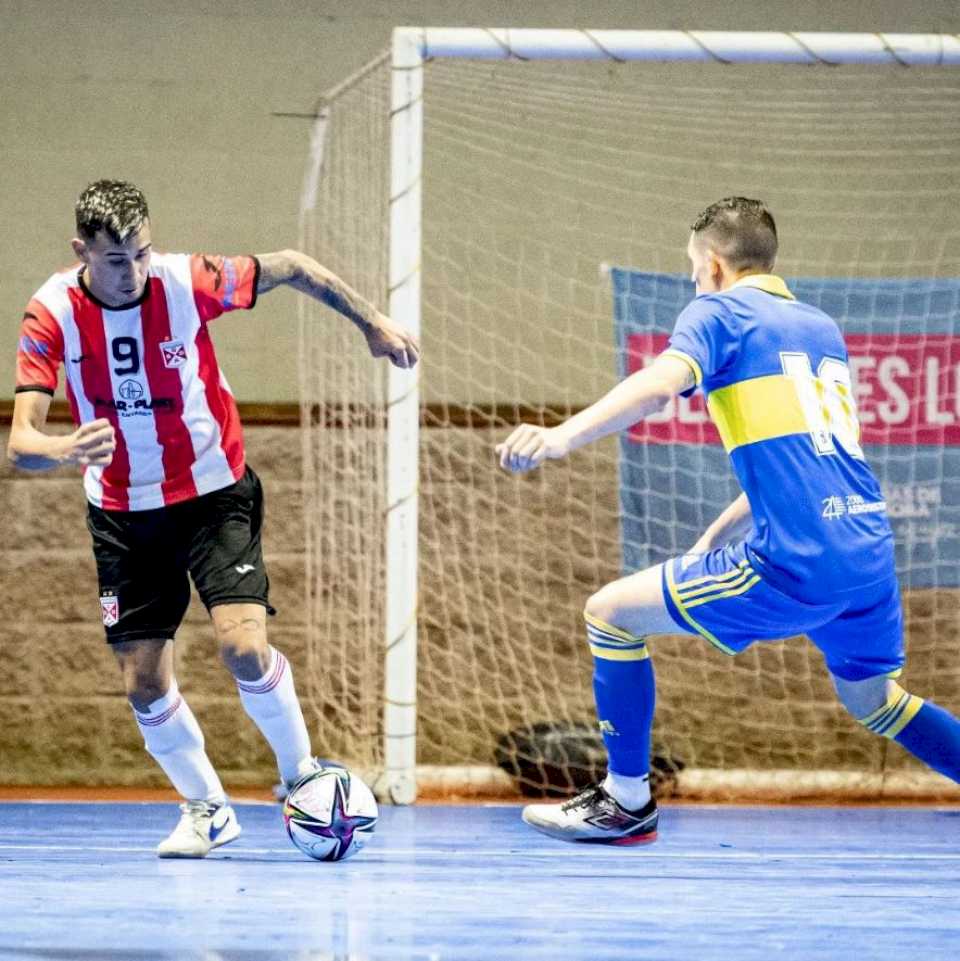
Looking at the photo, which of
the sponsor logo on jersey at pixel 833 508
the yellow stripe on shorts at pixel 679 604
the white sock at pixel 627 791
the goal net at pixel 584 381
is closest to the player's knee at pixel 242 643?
the white sock at pixel 627 791

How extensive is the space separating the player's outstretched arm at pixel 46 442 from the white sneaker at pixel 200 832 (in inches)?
47.4

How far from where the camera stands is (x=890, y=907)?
11.5 ft

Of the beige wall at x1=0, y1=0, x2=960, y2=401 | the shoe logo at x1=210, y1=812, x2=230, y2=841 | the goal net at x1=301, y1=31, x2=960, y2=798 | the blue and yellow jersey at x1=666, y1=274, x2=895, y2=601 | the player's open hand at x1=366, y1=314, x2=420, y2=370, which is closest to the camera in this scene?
the blue and yellow jersey at x1=666, y1=274, x2=895, y2=601

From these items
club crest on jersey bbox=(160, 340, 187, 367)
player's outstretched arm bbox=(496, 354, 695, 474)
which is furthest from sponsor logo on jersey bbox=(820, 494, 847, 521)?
club crest on jersey bbox=(160, 340, 187, 367)

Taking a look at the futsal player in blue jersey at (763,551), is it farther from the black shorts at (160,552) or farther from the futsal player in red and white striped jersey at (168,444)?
the black shorts at (160,552)

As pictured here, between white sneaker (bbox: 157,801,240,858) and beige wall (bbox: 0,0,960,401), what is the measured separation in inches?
95.4

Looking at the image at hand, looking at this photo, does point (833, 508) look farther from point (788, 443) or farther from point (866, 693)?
point (866, 693)

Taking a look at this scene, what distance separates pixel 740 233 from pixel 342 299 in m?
1.01

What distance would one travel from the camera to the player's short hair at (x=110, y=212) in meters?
3.64

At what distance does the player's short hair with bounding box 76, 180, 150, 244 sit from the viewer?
3.64m

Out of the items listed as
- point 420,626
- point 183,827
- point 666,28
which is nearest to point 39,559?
point 420,626

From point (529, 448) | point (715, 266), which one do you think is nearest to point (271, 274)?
point (715, 266)

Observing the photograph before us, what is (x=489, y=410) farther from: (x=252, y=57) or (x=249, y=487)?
(x=249, y=487)

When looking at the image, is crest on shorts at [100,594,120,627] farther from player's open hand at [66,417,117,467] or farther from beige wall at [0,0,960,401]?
beige wall at [0,0,960,401]
